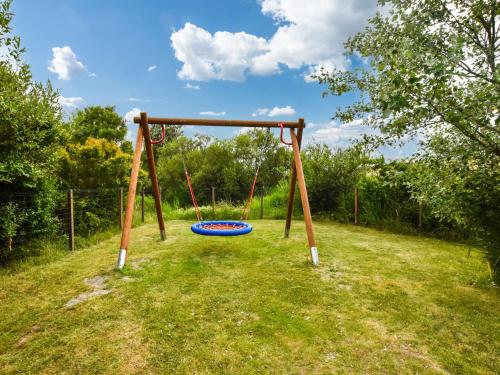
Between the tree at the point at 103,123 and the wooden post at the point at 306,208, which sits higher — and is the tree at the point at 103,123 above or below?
above

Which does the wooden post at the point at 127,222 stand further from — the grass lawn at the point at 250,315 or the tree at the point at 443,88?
the tree at the point at 443,88

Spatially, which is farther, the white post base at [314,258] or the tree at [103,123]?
the tree at [103,123]

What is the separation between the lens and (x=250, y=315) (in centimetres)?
326

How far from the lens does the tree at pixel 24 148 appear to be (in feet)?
15.1

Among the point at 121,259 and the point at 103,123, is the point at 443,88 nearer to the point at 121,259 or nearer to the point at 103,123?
the point at 121,259

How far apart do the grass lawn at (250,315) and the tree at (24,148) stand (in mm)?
787

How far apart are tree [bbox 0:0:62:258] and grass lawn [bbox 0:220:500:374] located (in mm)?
787

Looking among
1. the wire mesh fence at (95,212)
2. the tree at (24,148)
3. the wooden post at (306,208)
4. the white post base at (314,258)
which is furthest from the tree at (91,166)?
the white post base at (314,258)

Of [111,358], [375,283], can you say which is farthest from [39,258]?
[375,283]

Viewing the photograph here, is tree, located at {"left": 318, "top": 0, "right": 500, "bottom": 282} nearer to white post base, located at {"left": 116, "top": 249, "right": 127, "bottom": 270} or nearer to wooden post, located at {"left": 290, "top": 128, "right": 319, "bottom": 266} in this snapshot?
wooden post, located at {"left": 290, "top": 128, "right": 319, "bottom": 266}

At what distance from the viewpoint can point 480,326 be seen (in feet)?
10.4

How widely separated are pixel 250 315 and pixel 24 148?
4542 millimetres

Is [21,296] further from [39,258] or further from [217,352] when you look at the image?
[217,352]

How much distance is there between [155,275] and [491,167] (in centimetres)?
465
